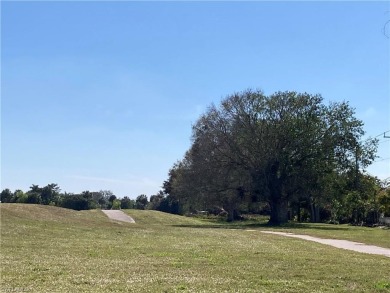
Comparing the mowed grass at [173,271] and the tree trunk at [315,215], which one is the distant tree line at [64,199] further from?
the mowed grass at [173,271]

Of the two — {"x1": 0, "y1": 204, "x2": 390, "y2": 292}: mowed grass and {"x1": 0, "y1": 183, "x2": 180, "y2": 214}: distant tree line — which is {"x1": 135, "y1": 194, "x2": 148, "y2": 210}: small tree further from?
{"x1": 0, "y1": 204, "x2": 390, "y2": 292}: mowed grass

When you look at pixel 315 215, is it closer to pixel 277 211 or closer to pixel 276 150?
pixel 277 211

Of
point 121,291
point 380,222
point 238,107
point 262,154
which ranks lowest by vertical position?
point 121,291

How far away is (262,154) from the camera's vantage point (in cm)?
5534

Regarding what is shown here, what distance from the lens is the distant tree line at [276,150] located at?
54.8 metres

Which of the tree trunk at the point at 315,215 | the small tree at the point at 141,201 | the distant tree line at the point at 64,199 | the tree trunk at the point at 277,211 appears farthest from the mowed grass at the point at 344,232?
the small tree at the point at 141,201

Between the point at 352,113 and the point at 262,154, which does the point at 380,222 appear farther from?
the point at 262,154

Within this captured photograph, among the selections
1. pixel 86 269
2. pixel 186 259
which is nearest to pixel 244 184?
pixel 186 259

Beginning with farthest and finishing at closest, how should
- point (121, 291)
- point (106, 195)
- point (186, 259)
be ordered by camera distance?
point (106, 195) < point (186, 259) < point (121, 291)

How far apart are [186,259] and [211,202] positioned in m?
40.6

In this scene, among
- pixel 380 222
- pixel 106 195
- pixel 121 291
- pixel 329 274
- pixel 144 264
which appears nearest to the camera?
pixel 121 291

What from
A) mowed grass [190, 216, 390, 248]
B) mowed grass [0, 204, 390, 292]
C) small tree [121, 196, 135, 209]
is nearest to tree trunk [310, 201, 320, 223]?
mowed grass [190, 216, 390, 248]

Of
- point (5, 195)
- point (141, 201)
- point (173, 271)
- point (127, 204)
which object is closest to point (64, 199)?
point (5, 195)

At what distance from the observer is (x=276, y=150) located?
55.3m
